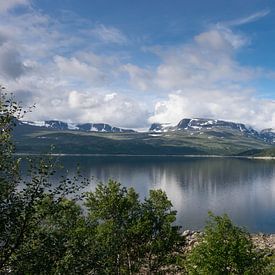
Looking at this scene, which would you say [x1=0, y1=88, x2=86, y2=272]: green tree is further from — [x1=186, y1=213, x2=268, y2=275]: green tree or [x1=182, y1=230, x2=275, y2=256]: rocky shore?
[x1=182, y1=230, x2=275, y2=256]: rocky shore

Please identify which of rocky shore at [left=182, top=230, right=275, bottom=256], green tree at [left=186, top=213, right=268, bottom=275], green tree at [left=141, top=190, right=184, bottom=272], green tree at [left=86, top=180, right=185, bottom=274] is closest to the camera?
green tree at [left=186, top=213, right=268, bottom=275]

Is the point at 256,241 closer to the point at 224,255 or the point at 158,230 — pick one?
the point at 158,230

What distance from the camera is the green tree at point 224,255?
123ft

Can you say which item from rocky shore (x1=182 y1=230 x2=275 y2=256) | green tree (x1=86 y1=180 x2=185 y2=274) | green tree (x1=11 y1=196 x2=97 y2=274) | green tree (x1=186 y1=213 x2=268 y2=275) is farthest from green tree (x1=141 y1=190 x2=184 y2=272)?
rocky shore (x1=182 y1=230 x2=275 y2=256)

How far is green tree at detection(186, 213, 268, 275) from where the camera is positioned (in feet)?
123

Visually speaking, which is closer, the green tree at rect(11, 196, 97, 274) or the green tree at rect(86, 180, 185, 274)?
the green tree at rect(11, 196, 97, 274)

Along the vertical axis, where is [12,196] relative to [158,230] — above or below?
above

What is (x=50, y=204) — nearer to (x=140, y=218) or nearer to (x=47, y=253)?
(x=47, y=253)

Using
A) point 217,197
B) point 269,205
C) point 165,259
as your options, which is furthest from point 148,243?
point 217,197

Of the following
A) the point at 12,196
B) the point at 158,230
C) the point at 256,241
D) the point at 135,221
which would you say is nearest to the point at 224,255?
the point at 158,230

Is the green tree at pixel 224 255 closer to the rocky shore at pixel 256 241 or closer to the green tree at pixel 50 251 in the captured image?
the green tree at pixel 50 251

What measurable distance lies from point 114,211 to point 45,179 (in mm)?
28007

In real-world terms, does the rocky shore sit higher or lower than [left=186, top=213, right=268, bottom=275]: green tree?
lower

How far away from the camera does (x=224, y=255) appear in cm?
3788
